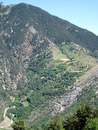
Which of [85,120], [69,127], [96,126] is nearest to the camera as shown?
[96,126]

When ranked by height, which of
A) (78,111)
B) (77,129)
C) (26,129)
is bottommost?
(26,129)

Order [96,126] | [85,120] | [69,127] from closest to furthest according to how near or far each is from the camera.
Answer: [96,126] < [85,120] < [69,127]

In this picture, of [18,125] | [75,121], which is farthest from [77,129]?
[18,125]

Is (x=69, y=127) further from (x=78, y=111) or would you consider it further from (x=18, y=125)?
(x=18, y=125)

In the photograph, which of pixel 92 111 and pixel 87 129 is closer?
pixel 87 129

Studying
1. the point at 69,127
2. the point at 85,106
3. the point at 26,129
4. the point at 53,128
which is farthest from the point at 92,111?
the point at 26,129

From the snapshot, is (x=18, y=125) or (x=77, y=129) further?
(x=18, y=125)

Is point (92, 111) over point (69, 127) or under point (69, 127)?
over

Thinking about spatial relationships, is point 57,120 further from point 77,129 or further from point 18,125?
point 18,125

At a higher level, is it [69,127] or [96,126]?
[96,126]
